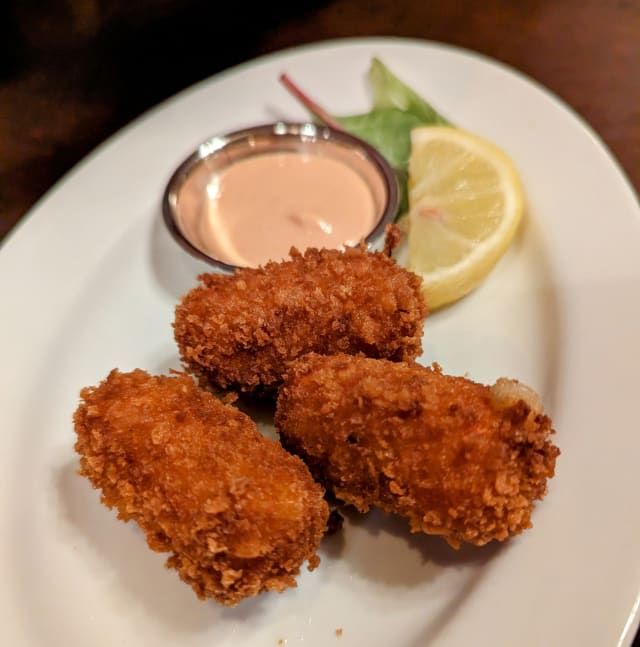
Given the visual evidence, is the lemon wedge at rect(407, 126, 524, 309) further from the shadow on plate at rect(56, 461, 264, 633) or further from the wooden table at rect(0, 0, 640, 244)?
the shadow on plate at rect(56, 461, 264, 633)

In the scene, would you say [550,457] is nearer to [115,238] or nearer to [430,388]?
[430,388]

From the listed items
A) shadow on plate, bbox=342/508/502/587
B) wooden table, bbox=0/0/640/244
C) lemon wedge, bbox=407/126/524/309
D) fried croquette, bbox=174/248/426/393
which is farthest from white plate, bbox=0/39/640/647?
wooden table, bbox=0/0/640/244

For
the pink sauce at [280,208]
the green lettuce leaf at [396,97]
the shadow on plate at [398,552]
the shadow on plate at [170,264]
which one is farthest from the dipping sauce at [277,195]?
the shadow on plate at [398,552]

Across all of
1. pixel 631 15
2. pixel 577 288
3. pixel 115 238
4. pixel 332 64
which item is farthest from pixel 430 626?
pixel 631 15

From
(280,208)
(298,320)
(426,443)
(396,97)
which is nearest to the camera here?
(426,443)

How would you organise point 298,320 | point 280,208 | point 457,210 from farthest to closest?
point 280,208
point 457,210
point 298,320

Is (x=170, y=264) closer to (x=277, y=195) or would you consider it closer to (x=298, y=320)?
(x=277, y=195)

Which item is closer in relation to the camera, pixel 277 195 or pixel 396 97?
pixel 277 195

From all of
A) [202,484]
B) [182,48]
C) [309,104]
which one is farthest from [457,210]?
[182,48]
